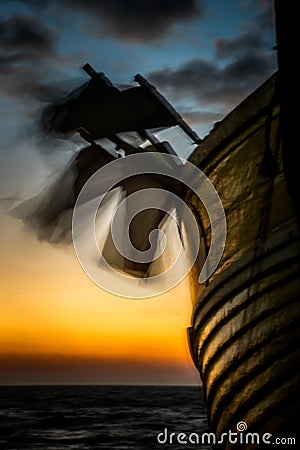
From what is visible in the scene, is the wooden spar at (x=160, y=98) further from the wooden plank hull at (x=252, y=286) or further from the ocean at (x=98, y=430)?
the ocean at (x=98, y=430)

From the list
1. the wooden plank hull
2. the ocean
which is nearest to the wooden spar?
the wooden plank hull

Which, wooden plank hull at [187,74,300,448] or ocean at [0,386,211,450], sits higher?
A: ocean at [0,386,211,450]

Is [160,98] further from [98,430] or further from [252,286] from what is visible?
[98,430]

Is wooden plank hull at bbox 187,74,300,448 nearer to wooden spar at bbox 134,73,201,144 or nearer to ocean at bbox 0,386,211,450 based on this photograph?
wooden spar at bbox 134,73,201,144

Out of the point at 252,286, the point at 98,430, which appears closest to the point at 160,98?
the point at 252,286

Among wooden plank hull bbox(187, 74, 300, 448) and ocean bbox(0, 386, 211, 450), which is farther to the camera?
ocean bbox(0, 386, 211, 450)

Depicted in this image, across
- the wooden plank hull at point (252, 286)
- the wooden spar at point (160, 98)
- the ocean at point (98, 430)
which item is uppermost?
the ocean at point (98, 430)

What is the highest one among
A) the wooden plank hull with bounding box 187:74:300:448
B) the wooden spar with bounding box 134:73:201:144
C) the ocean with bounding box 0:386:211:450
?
the ocean with bounding box 0:386:211:450

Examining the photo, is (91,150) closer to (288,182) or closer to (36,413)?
(288,182)

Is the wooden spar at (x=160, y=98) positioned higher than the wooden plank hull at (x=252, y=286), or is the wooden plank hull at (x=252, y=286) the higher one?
the wooden spar at (x=160, y=98)

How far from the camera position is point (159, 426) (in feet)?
160

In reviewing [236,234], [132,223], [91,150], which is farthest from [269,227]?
[91,150]

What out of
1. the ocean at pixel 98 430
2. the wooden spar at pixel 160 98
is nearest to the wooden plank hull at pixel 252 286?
the wooden spar at pixel 160 98

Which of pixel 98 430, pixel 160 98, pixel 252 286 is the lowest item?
pixel 252 286
